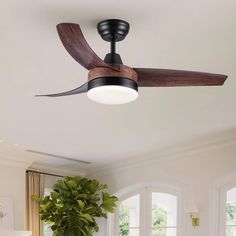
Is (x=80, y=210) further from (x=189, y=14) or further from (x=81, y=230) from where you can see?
(x=189, y=14)

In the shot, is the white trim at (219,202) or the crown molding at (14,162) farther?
the crown molding at (14,162)

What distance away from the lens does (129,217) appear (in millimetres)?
7371

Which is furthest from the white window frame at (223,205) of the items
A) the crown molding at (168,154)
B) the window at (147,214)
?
the window at (147,214)

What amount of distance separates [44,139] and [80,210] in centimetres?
137

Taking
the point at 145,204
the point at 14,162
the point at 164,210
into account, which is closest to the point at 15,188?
the point at 14,162

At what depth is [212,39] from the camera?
10.8ft

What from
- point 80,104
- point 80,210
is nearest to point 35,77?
point 80,104

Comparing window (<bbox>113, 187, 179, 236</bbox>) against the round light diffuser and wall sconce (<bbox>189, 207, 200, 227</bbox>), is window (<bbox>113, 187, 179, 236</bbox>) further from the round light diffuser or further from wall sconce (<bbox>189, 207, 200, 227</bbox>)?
the round light diffuser

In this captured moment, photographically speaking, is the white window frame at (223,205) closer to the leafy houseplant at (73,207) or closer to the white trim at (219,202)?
the white trim at (219,202)

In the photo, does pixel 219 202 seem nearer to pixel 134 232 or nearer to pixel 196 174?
pixel 196 174

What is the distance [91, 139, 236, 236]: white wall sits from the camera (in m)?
6.20

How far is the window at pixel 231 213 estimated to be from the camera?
598 cm

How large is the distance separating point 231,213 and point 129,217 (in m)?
1.89

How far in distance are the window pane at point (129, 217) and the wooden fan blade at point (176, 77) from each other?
476 centimetres
